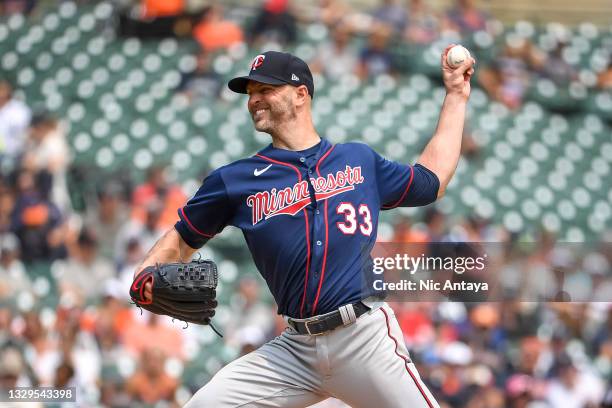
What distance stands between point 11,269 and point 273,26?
3.76m

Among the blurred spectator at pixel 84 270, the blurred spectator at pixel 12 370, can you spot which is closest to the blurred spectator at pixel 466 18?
the blurred spectator at pixel 84 270

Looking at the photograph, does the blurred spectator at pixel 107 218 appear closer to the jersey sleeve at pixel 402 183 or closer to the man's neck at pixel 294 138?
the man's neck at pixel 294 138

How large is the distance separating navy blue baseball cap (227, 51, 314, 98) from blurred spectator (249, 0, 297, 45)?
6578mm

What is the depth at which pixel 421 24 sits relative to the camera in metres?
9.95

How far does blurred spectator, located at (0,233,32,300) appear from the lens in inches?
301

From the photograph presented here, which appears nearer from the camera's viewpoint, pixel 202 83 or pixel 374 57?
pixel 202 83

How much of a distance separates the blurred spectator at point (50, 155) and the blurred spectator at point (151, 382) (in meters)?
1.88

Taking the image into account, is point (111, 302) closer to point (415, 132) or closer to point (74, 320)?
point (74, 320)

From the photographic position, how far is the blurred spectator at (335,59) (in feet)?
31.7

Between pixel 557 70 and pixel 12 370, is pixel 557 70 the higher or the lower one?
the higher one

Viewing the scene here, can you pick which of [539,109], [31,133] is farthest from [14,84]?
[539,109]

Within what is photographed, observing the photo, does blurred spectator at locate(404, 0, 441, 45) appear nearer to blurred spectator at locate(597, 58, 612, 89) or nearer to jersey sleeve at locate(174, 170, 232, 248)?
blurred spectator at locate(597, 58, 612, 89)

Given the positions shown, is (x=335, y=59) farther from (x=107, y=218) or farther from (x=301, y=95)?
(x=301, y=95)

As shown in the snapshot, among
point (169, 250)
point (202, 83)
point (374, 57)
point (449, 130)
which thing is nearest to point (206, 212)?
point (169, 250)
